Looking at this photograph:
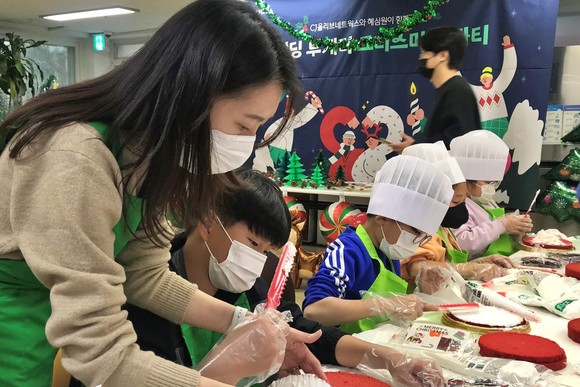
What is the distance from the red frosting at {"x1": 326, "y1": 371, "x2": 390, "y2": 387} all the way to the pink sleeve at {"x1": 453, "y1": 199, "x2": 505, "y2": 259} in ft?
5.70

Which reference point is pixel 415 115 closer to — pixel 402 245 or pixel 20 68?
pixel 402 245

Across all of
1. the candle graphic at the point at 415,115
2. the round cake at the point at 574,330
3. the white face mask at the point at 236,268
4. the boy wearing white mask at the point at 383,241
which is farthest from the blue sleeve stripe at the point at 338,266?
the candle graphic at the point at 415,115

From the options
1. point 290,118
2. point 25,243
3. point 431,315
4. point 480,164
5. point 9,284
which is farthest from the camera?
point 480,164

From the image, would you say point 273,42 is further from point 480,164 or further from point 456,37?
point 456,37

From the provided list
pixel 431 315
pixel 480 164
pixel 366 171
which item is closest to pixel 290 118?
pixel 431 315

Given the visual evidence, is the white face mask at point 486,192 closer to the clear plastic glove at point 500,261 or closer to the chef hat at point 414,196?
the clear plastic glove at point 500,261

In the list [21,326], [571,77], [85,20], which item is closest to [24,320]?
[21,326]

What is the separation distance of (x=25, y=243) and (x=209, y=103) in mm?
302

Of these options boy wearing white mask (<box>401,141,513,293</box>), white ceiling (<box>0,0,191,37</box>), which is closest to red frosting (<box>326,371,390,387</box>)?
boy wearing white mask (<box>401,141,513,293</box>)

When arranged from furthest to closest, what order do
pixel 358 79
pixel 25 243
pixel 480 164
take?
pixel 358 79, pixel 480 164, pixel 25 243

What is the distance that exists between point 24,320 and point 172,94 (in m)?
0.40

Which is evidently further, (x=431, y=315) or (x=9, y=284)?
(x=431, y=315)

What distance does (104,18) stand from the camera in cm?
650

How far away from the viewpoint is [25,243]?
70 cm
